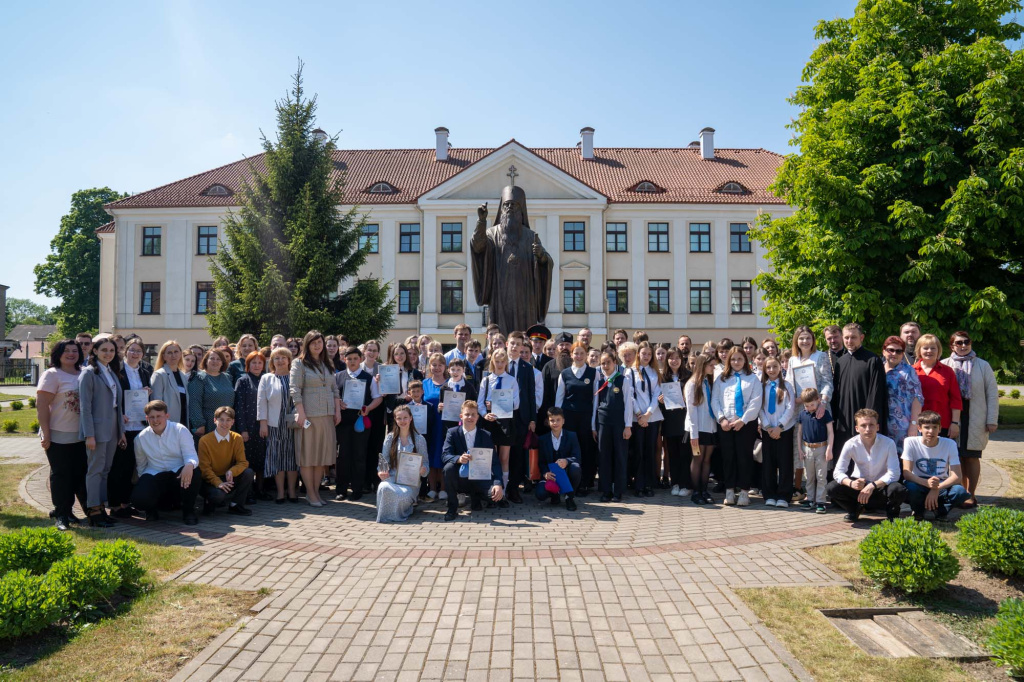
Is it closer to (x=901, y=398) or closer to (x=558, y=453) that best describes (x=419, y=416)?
(x=558, y=453)

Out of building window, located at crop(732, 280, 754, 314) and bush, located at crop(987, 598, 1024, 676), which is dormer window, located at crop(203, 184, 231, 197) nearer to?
building window, located at crop(732, 280, 754, 314)

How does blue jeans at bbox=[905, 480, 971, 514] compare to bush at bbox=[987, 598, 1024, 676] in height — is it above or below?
above

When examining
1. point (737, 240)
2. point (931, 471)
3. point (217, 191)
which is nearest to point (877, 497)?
point (931, 471)

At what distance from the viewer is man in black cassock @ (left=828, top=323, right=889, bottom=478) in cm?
764

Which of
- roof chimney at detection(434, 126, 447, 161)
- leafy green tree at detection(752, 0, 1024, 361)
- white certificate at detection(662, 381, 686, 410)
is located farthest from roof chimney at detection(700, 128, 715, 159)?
white certificate at detection(662, 381, 686, 410)

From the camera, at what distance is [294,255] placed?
1869 centimetres

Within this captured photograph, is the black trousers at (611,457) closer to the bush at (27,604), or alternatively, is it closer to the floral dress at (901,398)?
the floral dress at (901,398)

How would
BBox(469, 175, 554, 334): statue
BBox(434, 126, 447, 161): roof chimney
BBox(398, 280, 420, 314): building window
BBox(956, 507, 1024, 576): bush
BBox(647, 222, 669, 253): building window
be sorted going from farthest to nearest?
BBox(434, 126, 447, 161): roof chimney
BBox(647, 222, 669, 253): building window
BBox(398, 280, 420, 314): building window
BBox(469, 175, 554, 334): statue
BBox(956, 507, 1024, 576): bush

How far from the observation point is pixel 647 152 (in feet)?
136

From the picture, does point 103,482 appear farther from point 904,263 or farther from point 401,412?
point 904,263

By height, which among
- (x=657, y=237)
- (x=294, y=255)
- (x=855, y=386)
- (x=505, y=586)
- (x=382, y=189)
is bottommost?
(x=505, y=586)

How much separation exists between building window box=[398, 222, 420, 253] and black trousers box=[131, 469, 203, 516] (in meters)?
29.1

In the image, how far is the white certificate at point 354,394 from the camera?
866cm

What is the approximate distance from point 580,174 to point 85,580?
3650 cm
